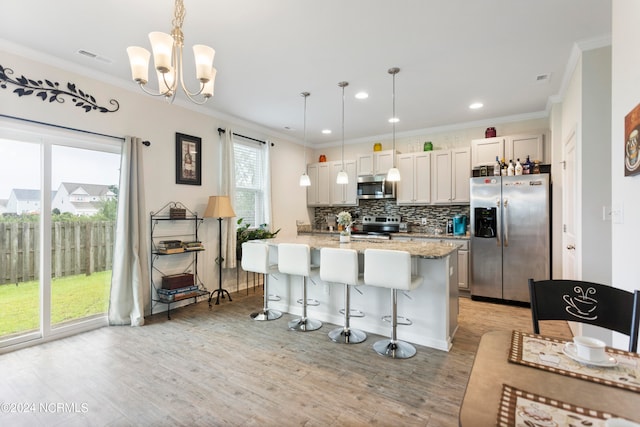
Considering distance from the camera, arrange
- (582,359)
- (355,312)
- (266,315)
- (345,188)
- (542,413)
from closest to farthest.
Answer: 1. (542,413)
2. (582,359)
3. (355,312)
4. (266,315)
5. (345,188)

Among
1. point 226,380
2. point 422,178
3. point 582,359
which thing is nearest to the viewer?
point 582,359

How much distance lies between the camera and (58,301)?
333 centimetres

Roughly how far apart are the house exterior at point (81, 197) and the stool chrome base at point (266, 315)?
225cm

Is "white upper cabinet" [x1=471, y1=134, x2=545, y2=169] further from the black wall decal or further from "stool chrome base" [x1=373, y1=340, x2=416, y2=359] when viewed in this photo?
the black wall decal

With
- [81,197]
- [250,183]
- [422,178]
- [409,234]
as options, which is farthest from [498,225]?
[81,197]

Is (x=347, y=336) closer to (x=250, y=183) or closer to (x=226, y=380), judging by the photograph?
(x=226, y=380)

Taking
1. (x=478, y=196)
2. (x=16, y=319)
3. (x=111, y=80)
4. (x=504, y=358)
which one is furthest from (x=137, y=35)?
(x=478, y=196)

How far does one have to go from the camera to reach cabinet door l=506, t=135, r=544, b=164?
451cm

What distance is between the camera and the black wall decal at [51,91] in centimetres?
287

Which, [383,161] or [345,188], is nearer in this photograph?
[383,161]

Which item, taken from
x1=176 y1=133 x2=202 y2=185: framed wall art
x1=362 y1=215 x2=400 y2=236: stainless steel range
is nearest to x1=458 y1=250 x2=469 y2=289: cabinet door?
x1=362 y1=215 x2=400 y2=236: stainless steel range

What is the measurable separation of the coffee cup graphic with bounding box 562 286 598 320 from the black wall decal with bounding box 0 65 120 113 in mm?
4482

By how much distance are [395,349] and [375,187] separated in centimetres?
345

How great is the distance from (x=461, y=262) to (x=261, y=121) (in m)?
3.99
